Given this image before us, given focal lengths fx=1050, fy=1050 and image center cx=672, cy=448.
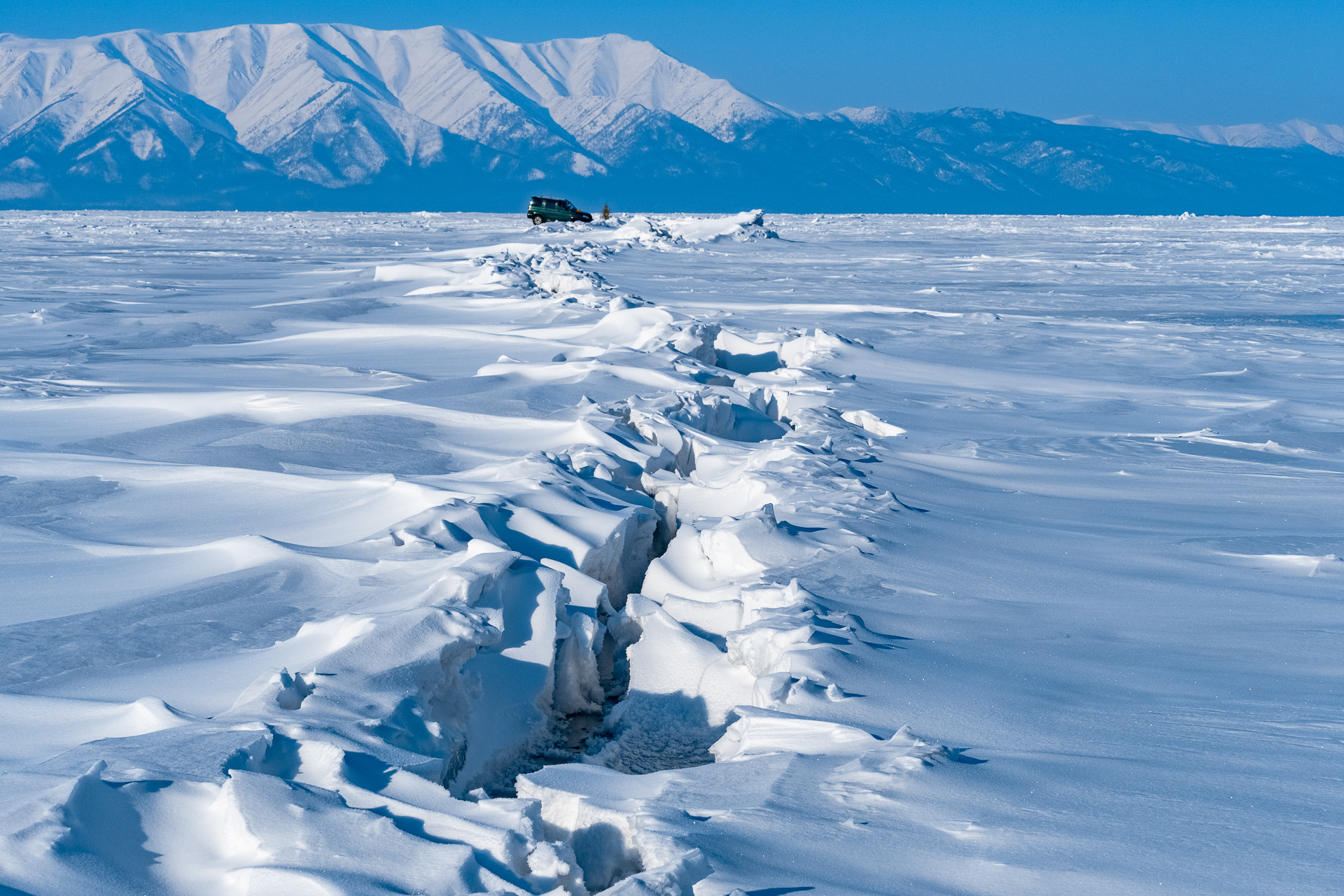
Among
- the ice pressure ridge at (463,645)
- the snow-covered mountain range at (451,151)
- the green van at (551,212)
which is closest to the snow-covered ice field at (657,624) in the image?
the ice pressure ridge at (463,645)

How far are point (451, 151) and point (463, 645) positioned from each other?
578 ft

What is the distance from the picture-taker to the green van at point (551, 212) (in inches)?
1387

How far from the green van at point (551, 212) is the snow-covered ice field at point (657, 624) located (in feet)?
88.6

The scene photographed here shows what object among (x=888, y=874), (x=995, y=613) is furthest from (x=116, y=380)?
(x=888, y=874)

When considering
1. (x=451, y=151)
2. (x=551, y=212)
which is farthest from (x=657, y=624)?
(x=451, y=151)

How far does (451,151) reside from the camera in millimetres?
169000

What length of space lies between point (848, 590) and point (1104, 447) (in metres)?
3.30

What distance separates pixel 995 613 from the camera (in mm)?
3660

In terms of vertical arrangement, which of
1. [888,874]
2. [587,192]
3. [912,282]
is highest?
[587,192]

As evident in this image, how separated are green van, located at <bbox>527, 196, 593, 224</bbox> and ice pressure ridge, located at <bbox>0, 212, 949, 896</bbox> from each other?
29135mm

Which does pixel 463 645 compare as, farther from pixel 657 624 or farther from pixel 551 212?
pixel 551 212

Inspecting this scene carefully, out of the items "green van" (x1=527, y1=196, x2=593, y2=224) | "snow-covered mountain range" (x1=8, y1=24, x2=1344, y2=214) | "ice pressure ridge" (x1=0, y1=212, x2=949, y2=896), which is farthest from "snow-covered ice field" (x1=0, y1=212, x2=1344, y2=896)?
"snow-covered mountain range" (x1=8, y1=24, x2=1344, y2=214)

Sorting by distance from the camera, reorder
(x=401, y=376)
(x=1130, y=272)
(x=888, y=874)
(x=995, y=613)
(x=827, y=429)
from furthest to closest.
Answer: (x=1130, y=272), (x=401, y=376), (x=827, y=429), (x=995, y=613), (x=888, y=874)

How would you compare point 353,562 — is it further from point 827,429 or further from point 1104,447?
point 1104,447
